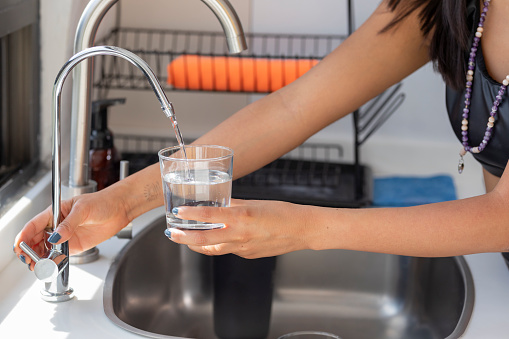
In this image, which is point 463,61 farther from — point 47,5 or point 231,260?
point 47,5

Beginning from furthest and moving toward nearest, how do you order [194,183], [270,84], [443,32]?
[270,84], [443,32], [194,183]

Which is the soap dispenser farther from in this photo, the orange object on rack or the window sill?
the orange object on rack

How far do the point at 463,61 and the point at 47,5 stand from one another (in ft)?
2.53

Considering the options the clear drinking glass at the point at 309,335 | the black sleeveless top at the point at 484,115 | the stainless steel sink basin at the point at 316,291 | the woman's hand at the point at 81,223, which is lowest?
the clear drinking glass at the point at 309,335

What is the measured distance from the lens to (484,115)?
108 cm

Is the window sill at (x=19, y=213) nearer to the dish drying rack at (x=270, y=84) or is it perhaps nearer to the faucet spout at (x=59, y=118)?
the faucet spout at (x=59, y=118)

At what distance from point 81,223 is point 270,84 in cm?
64

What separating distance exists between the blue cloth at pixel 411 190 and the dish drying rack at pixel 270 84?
0.03 metres

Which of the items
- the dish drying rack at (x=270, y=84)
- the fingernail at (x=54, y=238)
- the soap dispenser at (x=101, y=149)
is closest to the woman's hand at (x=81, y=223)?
the fingernail at (x=54, y=238)

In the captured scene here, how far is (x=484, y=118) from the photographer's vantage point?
1.08 metres

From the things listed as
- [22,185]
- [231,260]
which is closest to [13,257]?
[22,185]

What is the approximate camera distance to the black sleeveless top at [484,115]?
1.04m

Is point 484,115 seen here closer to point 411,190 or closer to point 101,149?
point 411,190

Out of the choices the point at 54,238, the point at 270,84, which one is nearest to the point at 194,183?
the point at 54,238
